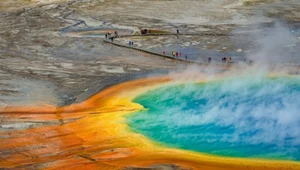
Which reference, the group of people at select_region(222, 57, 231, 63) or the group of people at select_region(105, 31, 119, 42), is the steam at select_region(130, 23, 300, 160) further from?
the group of people at select_region(105, 31, 119, 42)

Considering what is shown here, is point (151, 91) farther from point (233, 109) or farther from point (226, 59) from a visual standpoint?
point (226, 59)

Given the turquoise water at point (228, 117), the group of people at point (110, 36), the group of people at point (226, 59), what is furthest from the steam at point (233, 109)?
the group of people at point (110, 36)

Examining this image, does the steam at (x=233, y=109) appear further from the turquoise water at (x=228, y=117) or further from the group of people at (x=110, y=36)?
the group of people at (x=110, y=36)

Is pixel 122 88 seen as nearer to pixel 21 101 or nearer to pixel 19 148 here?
pixel 21 101

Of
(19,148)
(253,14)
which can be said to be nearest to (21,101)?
(19,148)

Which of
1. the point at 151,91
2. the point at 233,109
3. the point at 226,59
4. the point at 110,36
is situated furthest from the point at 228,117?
the point at 110,36

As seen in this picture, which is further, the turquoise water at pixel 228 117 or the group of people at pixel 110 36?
the group of people at pixel 110 36
